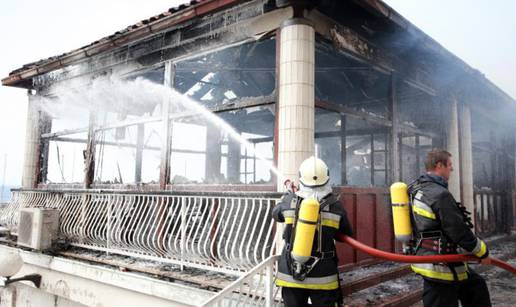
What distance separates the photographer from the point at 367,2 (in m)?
5.26

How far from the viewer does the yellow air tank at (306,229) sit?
2.97 meters

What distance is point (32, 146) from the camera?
1012 cm

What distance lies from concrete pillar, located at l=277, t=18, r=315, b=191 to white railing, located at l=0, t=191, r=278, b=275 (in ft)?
2.24

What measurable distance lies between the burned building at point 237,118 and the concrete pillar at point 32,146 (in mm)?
38

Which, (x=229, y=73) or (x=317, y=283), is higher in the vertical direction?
(x=229, y=73)

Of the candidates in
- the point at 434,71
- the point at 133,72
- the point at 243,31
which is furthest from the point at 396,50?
the point at 133,72

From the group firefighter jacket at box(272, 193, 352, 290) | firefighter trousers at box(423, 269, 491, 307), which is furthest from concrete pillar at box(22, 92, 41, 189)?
firefighter trousers at box(423, 269, 491, 307)

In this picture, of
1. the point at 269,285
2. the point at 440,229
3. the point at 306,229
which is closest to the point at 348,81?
the point at 440,229

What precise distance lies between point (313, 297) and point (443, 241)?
127 centimetres

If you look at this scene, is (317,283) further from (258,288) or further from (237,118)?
(237,118)

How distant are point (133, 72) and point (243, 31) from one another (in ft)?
10.5

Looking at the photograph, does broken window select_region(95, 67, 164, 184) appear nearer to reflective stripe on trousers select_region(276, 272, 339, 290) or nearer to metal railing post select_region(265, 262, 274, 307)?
metal railing post select_region(265, 262, 274, 307)

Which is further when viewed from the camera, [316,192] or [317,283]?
[316,192]

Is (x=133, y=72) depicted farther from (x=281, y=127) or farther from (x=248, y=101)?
(x=281, y=127)
